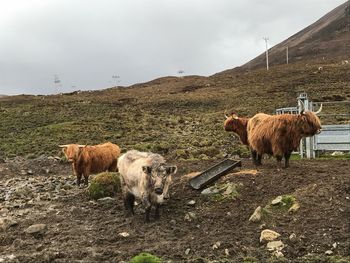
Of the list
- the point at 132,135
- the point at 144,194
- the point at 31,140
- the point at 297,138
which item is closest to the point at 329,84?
the point at 132,135

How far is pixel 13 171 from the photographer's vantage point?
21.6 metres

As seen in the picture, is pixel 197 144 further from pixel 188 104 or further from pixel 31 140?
pixel 188 104

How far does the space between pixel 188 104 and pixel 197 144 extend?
93.3 ft

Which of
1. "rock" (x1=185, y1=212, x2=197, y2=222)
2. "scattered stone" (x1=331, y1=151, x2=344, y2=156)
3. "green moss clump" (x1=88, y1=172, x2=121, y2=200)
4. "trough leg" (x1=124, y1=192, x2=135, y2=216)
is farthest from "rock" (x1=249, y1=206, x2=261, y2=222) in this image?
"scattered stone" (x1=331, y1=151, x2=344, y2=156)

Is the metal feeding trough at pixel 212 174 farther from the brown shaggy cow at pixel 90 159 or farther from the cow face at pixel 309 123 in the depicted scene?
the brown shaggy cow at pixel 90 159

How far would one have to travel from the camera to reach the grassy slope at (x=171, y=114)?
29034mm

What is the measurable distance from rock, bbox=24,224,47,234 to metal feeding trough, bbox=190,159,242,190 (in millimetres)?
3588

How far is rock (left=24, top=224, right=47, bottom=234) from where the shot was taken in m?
10.7

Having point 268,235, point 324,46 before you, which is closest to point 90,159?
point 268,235

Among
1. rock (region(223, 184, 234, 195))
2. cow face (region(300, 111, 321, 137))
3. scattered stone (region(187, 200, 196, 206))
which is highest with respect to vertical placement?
cow face (region(300, 111, 321, 137))

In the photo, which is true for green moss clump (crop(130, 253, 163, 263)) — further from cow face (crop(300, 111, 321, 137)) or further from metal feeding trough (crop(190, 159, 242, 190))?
cow face (crop(300, 111, 321, 137))

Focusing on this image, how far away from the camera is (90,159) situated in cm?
1714

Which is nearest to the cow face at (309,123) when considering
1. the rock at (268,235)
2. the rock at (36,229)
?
the rock at (268,235)

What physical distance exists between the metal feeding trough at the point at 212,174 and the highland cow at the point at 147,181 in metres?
1.29
